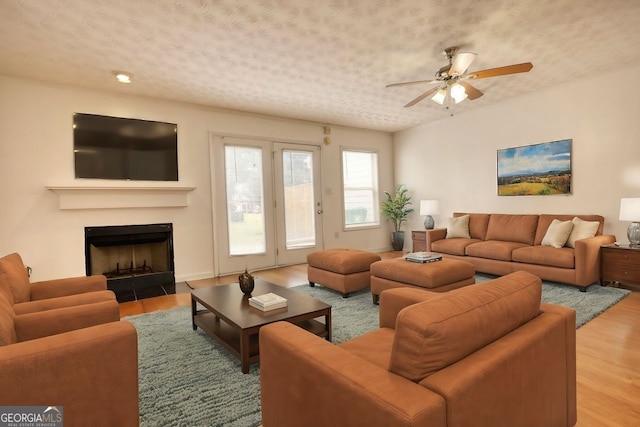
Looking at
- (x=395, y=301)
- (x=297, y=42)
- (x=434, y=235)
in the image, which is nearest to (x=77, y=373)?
(x=395, y=301)

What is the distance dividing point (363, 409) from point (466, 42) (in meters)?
3.45

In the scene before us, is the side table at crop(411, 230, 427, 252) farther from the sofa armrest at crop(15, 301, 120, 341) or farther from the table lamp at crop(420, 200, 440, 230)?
the sofa armrest at crop(15, 301, 120, 341)

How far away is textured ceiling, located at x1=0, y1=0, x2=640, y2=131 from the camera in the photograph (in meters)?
2.64

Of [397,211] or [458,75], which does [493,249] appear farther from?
[397,211]

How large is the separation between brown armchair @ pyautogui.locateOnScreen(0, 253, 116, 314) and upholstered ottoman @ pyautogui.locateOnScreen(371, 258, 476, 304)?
2.33 metres

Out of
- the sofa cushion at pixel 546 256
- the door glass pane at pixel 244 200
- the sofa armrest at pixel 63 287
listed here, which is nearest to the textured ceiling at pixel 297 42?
the door glass pane at pixel 244 200

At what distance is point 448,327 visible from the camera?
3.20ft

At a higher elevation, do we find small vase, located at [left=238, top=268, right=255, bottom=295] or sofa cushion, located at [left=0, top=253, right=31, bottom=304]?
sofa cushion, located at [left=0, top=253, right=31, bottom=304]

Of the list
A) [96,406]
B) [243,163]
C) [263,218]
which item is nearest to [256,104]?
[243,163]

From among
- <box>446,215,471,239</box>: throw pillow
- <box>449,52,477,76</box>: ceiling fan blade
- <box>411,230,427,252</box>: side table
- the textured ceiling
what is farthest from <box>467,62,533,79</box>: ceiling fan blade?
<box>411,230,427,252</box>: side table

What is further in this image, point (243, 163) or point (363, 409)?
point (243, 163)

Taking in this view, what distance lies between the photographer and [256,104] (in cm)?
499

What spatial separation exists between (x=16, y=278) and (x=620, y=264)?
18.1 feet

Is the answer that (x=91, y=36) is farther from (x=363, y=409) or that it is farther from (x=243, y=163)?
(x=363, y=409)
